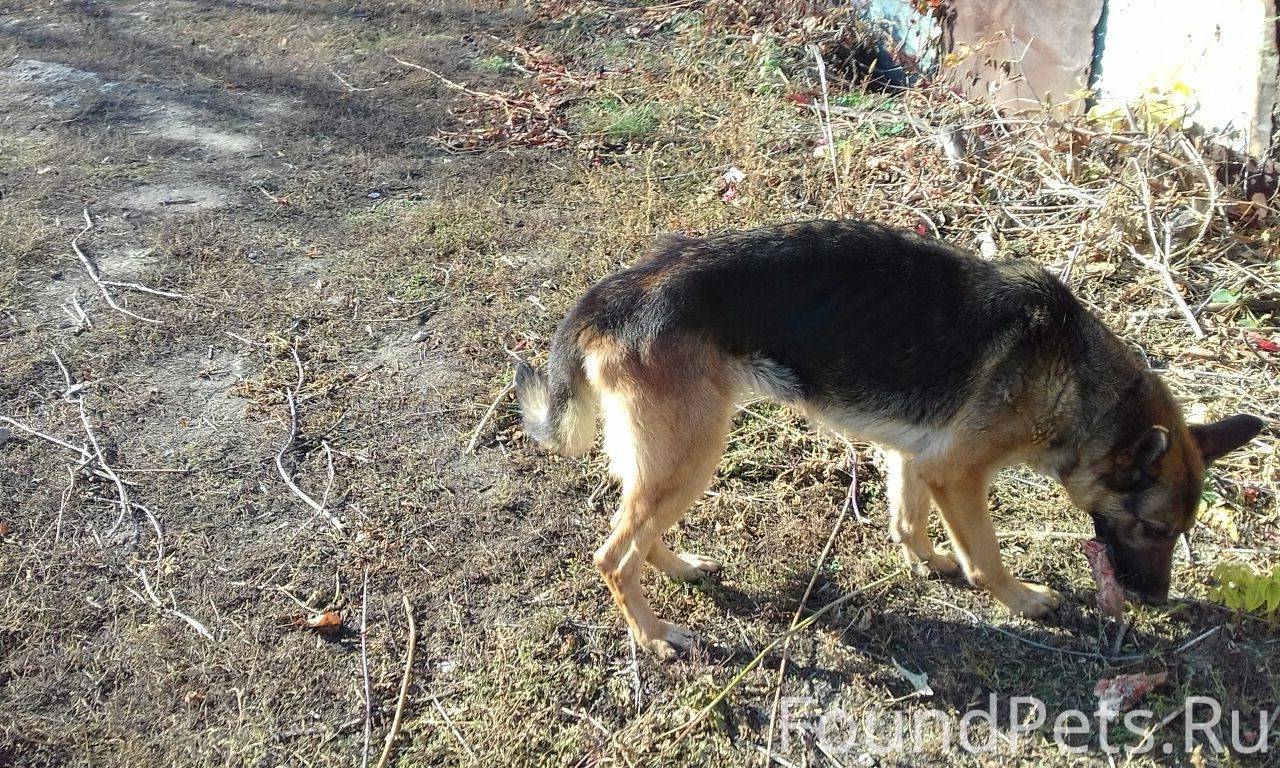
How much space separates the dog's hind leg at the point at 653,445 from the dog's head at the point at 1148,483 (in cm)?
145

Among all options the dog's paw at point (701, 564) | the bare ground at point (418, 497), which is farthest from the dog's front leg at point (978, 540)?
the dog's paw at point (701, 564)

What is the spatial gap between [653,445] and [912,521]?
1290mm

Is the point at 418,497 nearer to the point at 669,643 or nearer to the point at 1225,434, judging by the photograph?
the point at 669,643

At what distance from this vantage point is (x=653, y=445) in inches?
132

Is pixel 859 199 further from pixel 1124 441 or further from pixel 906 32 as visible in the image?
pixel 1124 441

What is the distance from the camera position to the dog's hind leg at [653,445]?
3.33 m

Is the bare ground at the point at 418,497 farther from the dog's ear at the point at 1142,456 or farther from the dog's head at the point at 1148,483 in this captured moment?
the dog's ear at the point at 1142,456

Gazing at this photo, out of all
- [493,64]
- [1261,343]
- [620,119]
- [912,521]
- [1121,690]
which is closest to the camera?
[1121,690]

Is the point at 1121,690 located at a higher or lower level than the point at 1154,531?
lower

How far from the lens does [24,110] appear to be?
7926mm

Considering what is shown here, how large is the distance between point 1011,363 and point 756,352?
3.18 ft

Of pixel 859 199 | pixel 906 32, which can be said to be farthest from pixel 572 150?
pixel 906 32

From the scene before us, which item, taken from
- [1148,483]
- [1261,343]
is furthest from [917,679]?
[1261,343]

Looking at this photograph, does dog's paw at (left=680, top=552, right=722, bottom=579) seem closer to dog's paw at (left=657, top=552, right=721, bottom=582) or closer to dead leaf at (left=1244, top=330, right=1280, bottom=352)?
dog's paw at (left=657, top=552, right=721, bottom=582)
